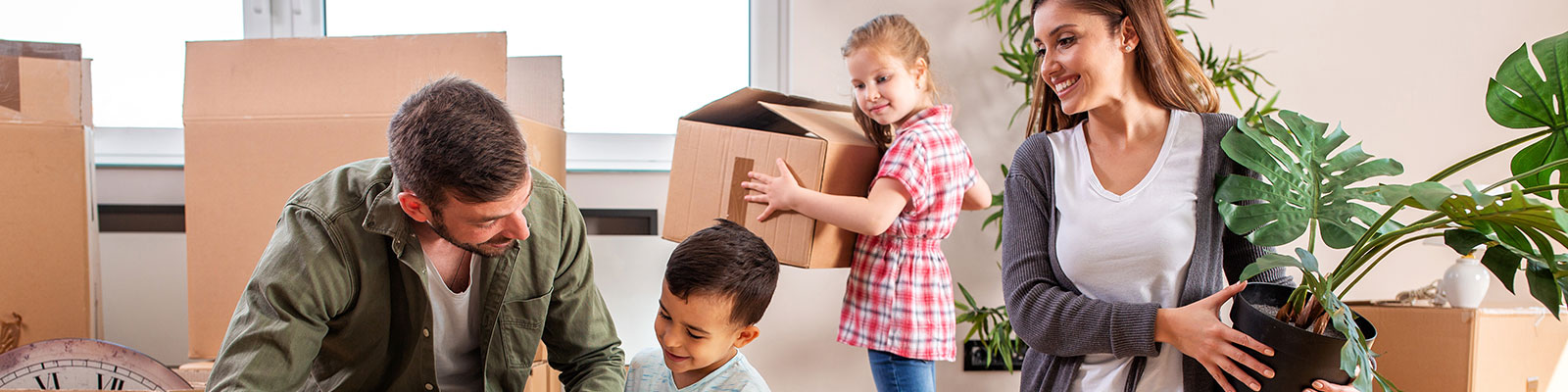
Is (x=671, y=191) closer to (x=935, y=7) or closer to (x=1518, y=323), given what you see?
(x=935, y=7)

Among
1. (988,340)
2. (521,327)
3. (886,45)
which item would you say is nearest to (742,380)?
(521,327)

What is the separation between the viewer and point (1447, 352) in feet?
6.03

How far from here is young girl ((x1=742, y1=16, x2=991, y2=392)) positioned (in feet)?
5.18

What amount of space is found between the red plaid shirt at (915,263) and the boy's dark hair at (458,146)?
78cm

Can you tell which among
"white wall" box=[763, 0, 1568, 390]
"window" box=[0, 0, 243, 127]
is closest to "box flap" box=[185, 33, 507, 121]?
"window" box=[0, 0, 243, 127]

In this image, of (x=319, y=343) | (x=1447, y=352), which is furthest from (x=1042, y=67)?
(x=1447, y=352)

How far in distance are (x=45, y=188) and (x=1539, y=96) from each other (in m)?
2.32

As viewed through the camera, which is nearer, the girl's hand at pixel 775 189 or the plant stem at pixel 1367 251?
the plant stem at pixel 1367 251

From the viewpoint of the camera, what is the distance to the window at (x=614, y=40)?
7.31 feet

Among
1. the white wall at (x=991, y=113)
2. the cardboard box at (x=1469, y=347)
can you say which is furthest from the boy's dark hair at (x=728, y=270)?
the cardboard box at (x=1469, y=347)

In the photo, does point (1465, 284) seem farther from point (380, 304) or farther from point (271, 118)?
point (271, 118)

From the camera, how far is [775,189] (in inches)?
59.6

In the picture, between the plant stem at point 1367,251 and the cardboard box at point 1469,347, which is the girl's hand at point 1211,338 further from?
the cardboard box at point 1469,347

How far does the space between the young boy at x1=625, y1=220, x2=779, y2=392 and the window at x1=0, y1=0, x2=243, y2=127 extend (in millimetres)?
1727
